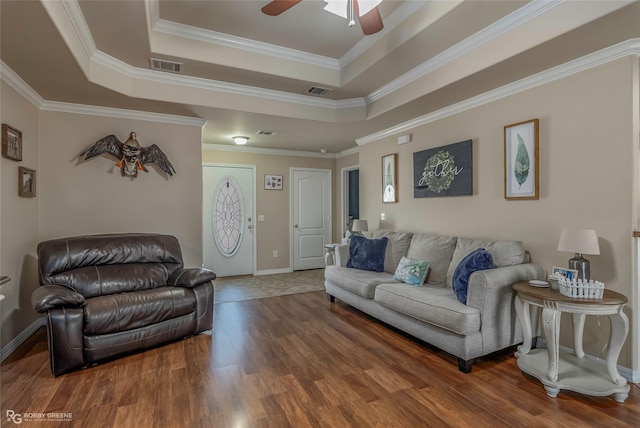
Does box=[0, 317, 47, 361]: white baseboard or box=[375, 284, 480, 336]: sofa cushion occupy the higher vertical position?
box=[375, 284, 480, 336]: sofa cushion

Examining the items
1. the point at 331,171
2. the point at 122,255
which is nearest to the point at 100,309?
the point at 122,255

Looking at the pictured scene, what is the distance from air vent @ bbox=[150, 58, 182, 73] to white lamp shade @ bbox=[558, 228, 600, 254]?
3.55 metres

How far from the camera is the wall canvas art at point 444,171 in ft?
11.5

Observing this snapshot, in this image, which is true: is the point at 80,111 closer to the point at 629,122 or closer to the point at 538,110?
the point at 538,110

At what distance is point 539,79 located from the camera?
279 centimetres

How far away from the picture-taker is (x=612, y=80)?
2359 millimetres

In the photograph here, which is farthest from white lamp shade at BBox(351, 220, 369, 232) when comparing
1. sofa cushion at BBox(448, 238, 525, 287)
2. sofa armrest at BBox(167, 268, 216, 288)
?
sofa armrest at BBox(167, 268, 216, 288)

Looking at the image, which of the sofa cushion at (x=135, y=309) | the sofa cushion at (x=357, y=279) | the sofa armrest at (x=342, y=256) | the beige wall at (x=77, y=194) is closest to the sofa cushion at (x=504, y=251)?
the sofa cushion at (x=357, y=279)

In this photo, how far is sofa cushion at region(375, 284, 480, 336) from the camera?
2430mm

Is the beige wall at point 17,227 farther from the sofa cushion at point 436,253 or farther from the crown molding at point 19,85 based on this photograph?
the sofa cushion at point 436,253

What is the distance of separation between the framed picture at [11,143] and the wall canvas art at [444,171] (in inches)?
161

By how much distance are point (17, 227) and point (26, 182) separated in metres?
0.45

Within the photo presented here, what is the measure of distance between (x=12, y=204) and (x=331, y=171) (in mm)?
4972

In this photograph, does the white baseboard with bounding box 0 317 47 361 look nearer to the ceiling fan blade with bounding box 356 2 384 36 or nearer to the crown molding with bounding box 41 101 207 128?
the crown molding with bounding box 41 101 207 128
